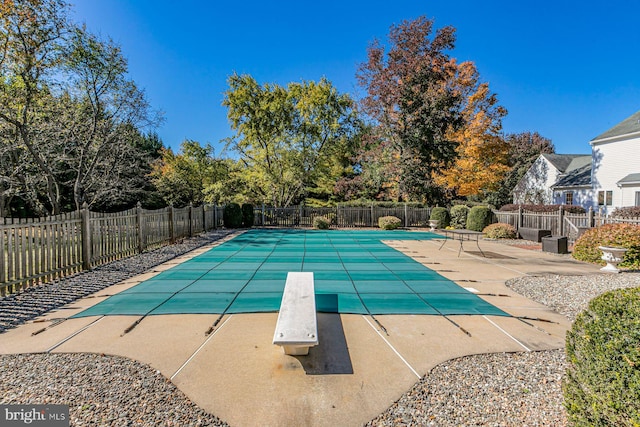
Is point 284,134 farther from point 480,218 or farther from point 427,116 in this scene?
point 480,218

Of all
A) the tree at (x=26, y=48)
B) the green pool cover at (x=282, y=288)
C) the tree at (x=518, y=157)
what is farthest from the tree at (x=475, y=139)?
the tree at (x=26, y=48)

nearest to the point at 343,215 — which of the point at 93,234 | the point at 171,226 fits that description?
the point at 171,226

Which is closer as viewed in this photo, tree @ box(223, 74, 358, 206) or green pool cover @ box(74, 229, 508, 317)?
green pool cover @ box(74, 229, 508, 317)

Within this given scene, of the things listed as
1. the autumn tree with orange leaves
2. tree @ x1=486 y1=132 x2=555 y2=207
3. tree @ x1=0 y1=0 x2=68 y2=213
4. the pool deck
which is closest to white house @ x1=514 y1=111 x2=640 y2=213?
tree @ x1=486 y1=132 x2=555 y2=207

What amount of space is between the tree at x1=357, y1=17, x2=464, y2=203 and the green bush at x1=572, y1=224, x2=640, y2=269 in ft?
37.9

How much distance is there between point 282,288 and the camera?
17.6 feet

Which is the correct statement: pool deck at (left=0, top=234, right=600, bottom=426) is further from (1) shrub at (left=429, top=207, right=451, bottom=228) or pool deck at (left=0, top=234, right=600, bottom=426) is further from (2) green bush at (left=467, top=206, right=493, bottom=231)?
(1) shrub at (left=429, top=207, right=451, bottom=228)

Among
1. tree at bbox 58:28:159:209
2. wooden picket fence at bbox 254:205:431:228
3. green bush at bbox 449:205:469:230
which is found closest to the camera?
tree at bbox 58:28:159:209

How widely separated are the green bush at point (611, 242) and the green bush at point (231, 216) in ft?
48.5

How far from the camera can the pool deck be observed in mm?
2334

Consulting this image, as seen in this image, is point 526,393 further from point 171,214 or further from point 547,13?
point 547,13

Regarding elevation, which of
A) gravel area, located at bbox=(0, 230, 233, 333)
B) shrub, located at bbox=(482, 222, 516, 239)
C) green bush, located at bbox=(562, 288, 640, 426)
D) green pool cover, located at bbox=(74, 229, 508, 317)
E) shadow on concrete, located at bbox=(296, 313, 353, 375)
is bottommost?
shadow on concrete, located at bbox=(296, 313, 353, 375)

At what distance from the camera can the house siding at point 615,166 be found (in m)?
16.7

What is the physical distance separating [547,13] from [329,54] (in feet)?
35.5
